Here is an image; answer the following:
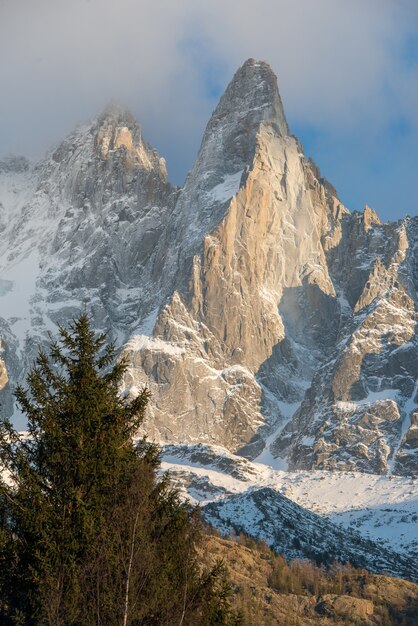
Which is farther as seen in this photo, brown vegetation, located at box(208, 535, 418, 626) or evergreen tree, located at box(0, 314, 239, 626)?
brown vegetation, located at box(208, 535, 418, 626)

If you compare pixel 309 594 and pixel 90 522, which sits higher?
pixel 309 594

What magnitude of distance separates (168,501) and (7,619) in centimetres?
472

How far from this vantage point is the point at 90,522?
2464cm

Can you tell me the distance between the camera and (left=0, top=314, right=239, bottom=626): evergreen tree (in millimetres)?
24109

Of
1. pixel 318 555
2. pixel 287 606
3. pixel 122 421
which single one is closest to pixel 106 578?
pixel 122 421

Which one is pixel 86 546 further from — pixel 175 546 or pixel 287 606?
pixel 287 606

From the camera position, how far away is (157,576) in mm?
24844

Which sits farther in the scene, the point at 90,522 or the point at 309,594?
the point at 309,594

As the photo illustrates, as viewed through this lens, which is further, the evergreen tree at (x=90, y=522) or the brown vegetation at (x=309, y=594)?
the brown vegetation at (x=309, y=594)

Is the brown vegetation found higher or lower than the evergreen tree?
higher

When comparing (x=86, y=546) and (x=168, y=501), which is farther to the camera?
(x=168, y=501)

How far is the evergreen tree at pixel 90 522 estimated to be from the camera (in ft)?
79.1

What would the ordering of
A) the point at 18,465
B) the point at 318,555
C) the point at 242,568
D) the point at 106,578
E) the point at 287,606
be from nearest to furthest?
the point at 106,578 < the point at 18,465 < the point at 287,606 < the point at 242,568 < the point at 318,555

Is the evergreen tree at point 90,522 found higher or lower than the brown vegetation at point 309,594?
lower
